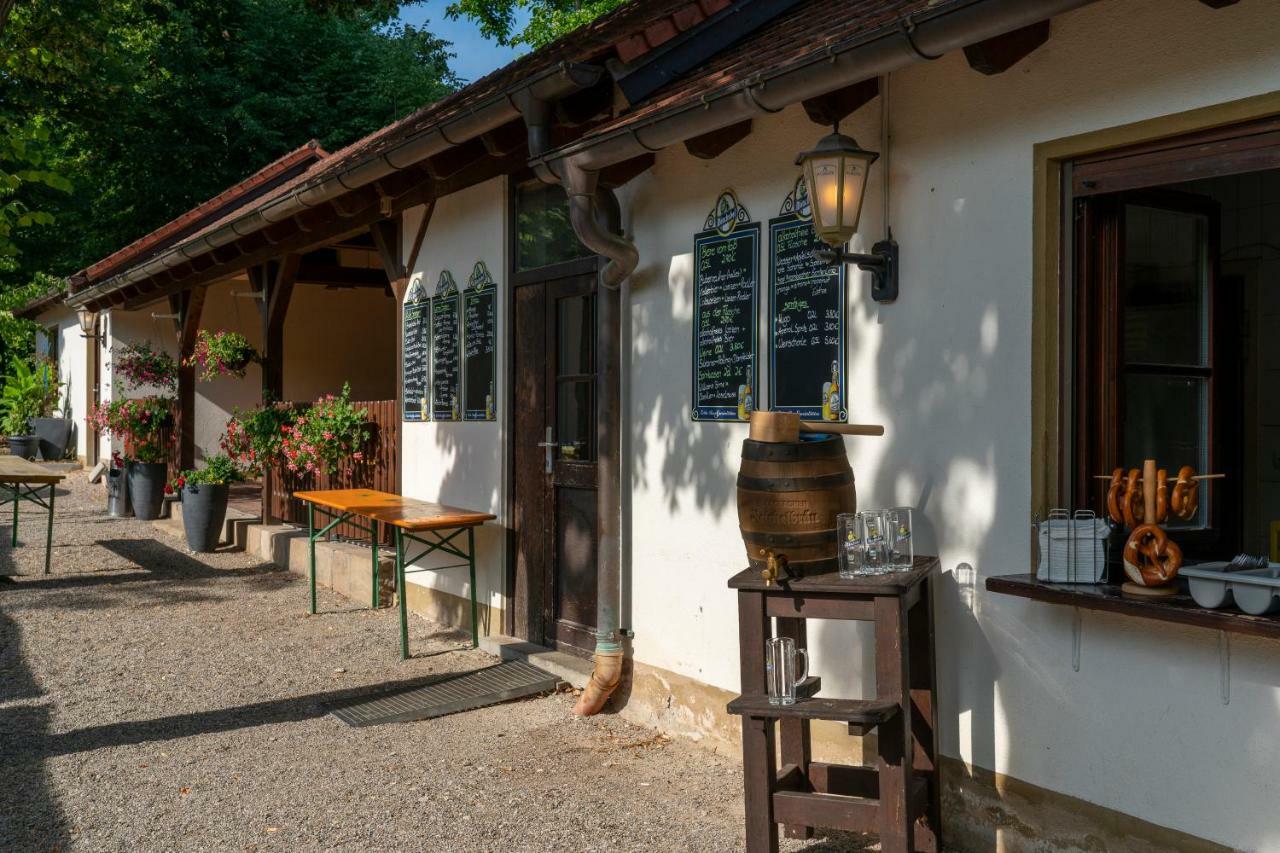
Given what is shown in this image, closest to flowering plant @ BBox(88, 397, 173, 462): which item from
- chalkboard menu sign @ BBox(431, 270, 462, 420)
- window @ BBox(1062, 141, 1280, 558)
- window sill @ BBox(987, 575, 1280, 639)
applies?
chalkboard menu sign @ BBox(431, 270, 462, 420)

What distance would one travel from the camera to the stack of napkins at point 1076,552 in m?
3.31

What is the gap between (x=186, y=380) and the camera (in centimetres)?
1250

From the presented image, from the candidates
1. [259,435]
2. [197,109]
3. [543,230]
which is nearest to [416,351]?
[543,230]

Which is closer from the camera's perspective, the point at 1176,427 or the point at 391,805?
the point at 1176,427

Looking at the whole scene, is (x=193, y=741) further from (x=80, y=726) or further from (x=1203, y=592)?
(x=1203, y=592)

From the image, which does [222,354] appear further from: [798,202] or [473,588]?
[798,202]

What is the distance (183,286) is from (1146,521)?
35.4ft

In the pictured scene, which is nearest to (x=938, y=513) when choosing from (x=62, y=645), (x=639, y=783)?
(x=639, y=783)

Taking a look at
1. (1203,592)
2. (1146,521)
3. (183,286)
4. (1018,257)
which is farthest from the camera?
(183,286)

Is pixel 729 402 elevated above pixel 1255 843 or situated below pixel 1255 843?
above

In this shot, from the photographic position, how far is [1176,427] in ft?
12.0

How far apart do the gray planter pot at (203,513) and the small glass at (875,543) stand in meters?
8.56

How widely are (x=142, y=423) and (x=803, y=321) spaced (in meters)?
10.5

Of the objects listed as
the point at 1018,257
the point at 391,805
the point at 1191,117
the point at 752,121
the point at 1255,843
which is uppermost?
the point at 752,121
